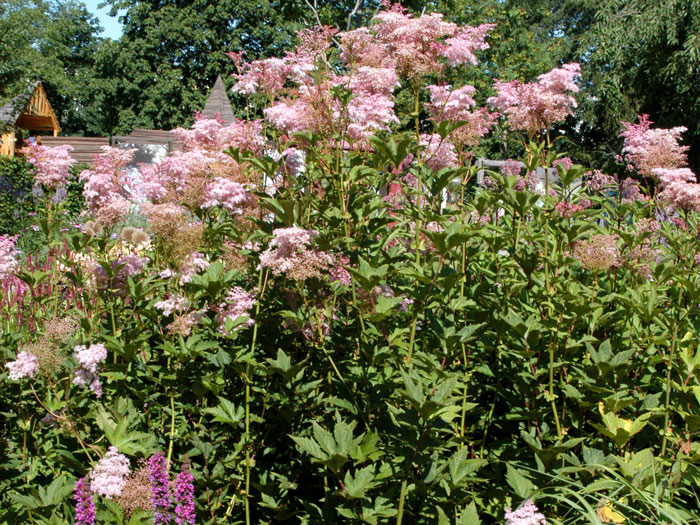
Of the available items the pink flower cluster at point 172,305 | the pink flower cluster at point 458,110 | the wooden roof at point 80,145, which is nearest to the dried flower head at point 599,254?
the pink flower cluster at point 458,110

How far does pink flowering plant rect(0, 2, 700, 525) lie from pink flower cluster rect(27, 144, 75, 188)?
2.72 feet

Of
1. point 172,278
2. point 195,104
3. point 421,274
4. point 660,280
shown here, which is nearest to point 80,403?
point 172,278

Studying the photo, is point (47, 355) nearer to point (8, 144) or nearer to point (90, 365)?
point (90, 365)

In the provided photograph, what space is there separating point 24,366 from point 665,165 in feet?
11.5

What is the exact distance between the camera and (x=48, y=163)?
12.5 ft

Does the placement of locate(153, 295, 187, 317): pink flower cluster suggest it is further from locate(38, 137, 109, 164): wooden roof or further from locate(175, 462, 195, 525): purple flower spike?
locate(38, 137, 109, 164): wooden roof

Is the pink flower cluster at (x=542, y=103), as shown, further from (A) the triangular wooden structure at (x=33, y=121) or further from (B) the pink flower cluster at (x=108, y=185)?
(A) the triangular wooden structure at (x=33, y=121)

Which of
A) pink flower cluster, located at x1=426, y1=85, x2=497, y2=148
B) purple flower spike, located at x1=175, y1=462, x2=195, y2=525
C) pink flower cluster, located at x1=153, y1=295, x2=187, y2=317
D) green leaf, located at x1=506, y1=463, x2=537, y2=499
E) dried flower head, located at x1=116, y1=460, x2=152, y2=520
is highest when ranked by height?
pink flower cluster, located at x1=426, y1=85, x2=497, y2=148

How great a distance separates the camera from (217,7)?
102 feet

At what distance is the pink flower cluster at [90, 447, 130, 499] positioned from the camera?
5.90ft

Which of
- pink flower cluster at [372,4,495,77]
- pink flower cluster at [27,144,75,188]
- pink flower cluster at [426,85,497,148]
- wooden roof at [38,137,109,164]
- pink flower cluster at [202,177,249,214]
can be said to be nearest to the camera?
pink flower cluster at [372,4,495,77]

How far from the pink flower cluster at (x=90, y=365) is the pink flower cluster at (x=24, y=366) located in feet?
0.49

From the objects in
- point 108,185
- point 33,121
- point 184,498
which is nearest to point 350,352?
point 184,498

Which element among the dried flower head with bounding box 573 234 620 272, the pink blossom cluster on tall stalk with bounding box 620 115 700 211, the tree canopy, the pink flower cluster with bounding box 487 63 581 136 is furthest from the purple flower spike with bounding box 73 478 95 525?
the tree canopy
